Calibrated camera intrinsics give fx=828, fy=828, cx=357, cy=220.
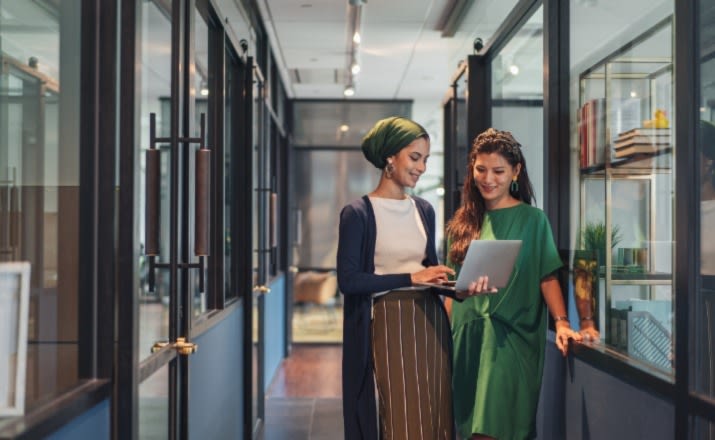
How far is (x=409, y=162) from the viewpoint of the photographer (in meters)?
2.71

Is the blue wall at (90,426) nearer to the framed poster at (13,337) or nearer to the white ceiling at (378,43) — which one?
the framed poster at (13,337)

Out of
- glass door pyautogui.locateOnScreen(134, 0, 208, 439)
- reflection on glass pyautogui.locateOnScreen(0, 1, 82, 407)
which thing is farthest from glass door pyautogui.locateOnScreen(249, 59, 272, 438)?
reflection on glass pyautogui.locateOnScreen(0, 1, 82, 407)

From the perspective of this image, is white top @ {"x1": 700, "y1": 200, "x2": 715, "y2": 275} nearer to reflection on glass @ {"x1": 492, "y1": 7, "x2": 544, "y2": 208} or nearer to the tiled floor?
reflection on glass @ {"x1": 492, "y1": 7, "x2": 544, "y2": 208}

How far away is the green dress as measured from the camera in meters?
2.73

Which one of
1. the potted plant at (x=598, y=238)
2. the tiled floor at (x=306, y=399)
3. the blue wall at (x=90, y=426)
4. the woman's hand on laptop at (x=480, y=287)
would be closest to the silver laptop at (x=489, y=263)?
the woman's hand on laptop at (x=480, y=287)

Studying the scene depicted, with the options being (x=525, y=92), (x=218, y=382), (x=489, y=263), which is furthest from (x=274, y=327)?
(x=489, y=263)

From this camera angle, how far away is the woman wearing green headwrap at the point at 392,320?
2648mm

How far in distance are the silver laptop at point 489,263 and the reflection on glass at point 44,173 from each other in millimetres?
1135

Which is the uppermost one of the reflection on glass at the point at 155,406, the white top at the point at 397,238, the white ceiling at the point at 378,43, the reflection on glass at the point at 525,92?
the white ceiling at the point at 378,43

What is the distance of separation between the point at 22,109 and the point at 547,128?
6.84ft

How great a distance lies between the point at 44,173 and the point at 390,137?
4.27ft

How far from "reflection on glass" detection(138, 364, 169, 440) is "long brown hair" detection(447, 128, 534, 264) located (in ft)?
3.58

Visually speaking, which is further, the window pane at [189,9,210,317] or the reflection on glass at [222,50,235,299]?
the reflection on glass at [222,50,235,299]

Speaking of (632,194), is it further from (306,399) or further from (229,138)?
(306,399)
